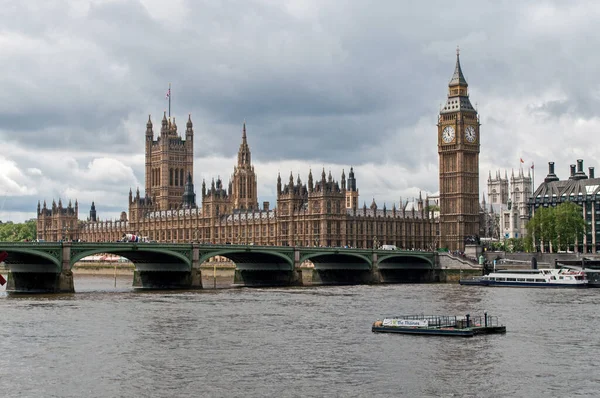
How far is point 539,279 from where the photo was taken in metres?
111

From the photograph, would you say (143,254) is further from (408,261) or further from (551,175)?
(551,175)

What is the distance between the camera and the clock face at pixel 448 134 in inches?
6629

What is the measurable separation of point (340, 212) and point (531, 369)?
11858 centimetres

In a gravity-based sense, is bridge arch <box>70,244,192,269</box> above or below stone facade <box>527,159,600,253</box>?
below

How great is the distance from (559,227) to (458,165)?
26680 mm

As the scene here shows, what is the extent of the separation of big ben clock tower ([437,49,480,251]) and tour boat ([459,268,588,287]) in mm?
51322

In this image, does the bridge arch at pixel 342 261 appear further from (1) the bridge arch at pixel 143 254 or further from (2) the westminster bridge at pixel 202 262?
(1) the bridge arch at pixel 143 254

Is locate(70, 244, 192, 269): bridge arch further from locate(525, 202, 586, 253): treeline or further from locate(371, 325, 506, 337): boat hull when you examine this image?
locate(525, 202, 586, 253): treeline

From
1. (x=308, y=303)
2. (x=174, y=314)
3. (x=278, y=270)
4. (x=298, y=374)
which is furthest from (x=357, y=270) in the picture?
(x=298, y=374)

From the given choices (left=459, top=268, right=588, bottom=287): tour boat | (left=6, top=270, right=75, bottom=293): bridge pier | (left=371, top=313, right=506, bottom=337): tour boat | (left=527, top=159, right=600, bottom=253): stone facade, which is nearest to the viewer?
(left=371, top=313, right=506, bottom=337): tour boat

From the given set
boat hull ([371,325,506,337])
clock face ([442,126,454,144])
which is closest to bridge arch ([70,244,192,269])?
boat hull ([371,325,506,337])

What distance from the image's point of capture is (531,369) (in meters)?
46.0

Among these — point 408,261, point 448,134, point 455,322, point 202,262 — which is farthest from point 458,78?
point 455,322

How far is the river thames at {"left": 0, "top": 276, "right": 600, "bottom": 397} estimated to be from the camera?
41.9 m
